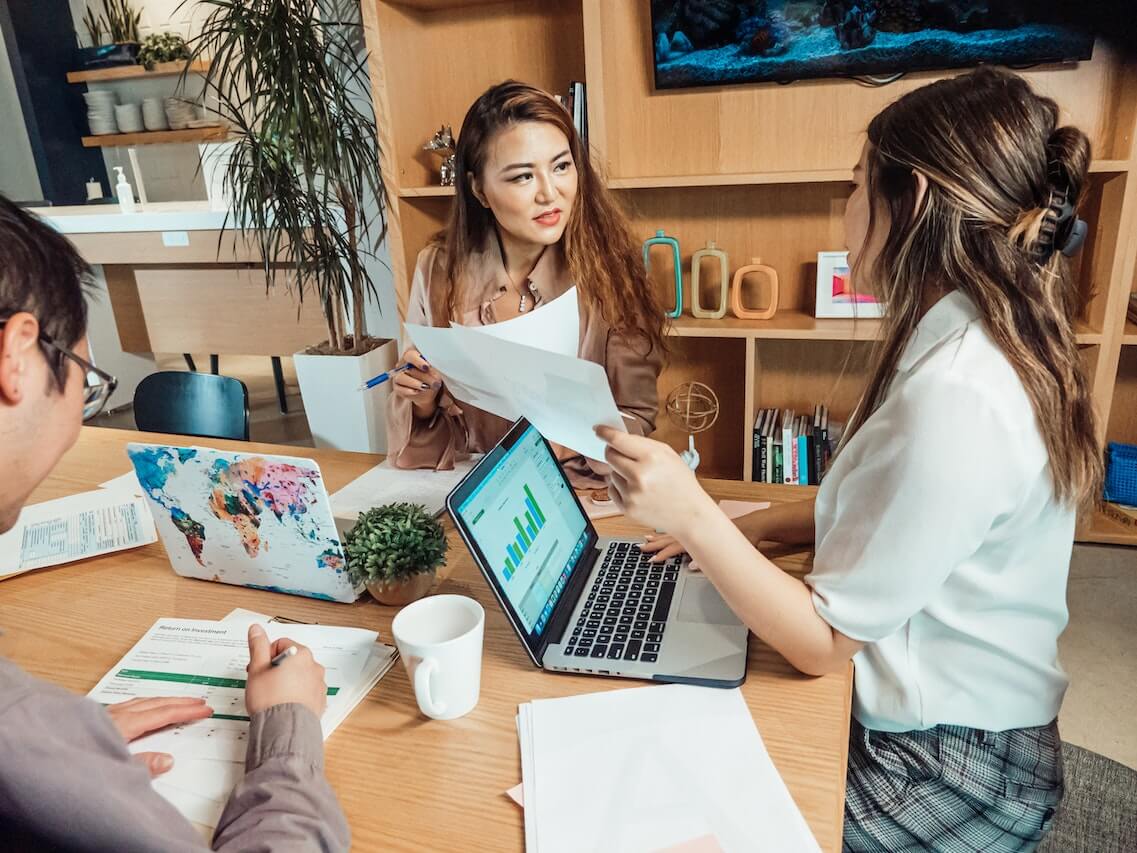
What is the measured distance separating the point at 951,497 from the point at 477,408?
3.38 feet

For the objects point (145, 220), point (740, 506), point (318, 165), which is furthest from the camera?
point (145, 220)

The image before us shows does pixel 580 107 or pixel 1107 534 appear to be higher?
pixel 580 107

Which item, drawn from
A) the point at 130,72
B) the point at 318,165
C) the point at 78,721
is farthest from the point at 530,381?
the point at 130,72

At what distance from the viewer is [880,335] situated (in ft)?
3.20

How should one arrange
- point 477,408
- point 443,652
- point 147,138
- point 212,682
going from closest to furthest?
point 443,652
point 212,682
point 477,408
point 147,138

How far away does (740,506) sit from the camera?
4.05ft

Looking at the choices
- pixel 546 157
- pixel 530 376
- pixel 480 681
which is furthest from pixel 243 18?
pixel 480 681

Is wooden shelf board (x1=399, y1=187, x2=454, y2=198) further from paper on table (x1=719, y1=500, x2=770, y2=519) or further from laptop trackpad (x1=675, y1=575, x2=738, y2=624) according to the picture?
laptop trackpad (x1=675, y1=575, x2=738, y2=624)

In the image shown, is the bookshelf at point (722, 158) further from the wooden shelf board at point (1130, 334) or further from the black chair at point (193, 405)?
the black chair at point (193, 405)

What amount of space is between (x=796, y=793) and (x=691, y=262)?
2.19 meters

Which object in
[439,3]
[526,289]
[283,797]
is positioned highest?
[439,3]

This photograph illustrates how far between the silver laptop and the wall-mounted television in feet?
5.93

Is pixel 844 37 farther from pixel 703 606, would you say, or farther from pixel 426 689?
pixel 426 689

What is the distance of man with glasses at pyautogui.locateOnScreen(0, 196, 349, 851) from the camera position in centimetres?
52
